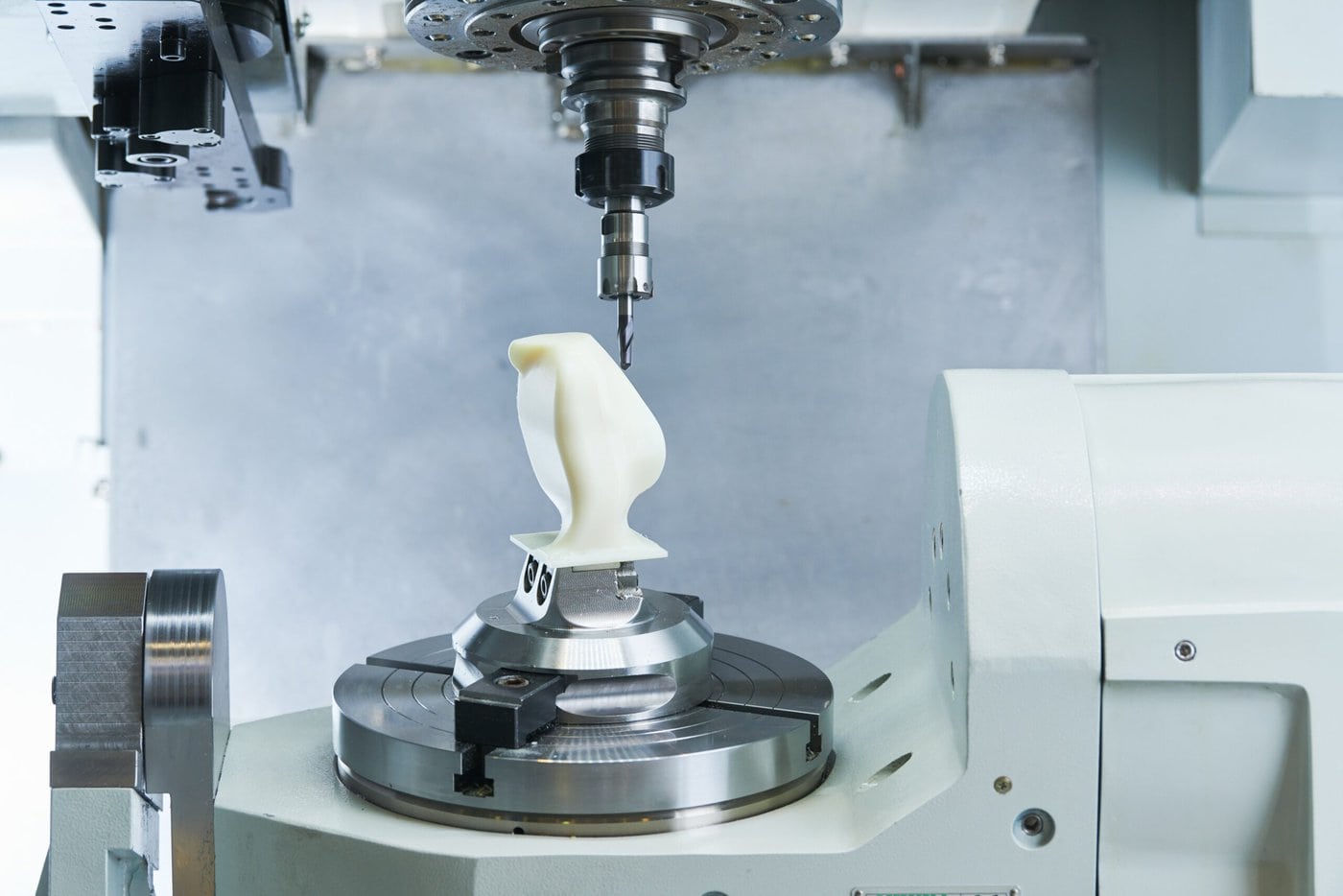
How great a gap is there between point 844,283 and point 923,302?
5.7 inches

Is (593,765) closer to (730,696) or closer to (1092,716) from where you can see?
(730,696)

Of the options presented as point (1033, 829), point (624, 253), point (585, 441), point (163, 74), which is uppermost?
point (163, 74)

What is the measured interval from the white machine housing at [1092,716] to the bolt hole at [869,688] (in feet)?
0.89

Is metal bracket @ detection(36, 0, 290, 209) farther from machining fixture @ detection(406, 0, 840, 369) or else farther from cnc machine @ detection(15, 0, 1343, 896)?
machining fixture @ detection(406, 0, 840, 369)

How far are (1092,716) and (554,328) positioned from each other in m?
1.54

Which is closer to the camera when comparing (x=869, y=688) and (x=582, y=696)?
(x=582, y=696)

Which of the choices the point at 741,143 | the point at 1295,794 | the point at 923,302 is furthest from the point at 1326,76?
the point at 1295,794

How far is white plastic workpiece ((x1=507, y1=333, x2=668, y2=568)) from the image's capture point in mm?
1033

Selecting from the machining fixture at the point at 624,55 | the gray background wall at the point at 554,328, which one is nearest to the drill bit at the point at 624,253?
the machining fixture at the point at 624,55

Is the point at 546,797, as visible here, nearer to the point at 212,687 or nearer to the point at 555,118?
the point at 212,687

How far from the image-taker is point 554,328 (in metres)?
2.31

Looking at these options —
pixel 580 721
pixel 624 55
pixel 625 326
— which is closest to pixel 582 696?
pixel 580 721

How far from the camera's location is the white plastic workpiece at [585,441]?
103cm

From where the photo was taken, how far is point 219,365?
227cm
